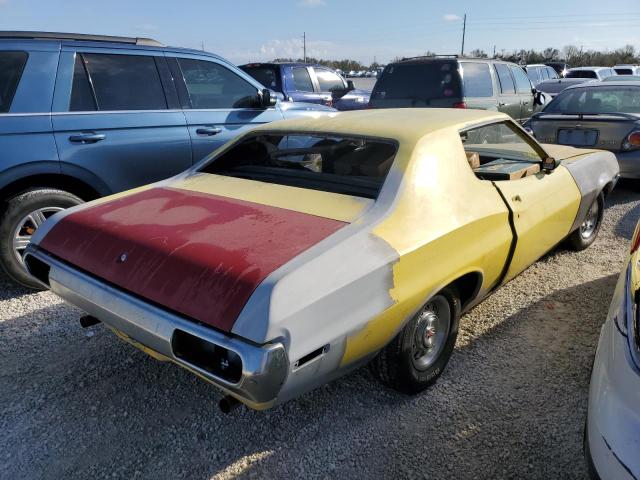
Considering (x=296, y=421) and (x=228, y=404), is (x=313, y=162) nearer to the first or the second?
(x=296, y=421)

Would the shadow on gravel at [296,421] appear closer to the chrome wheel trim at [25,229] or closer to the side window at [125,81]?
the chrome wheel trim at [25,229]

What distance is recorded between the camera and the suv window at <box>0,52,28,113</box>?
3494 millimetres

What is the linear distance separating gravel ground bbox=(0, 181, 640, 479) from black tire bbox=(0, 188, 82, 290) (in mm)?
456

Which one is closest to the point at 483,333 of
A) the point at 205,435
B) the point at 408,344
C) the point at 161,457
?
the point at 408,344

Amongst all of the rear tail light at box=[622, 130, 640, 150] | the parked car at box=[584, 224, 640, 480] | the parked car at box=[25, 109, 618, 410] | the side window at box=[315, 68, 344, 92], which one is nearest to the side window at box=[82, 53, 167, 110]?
the parked car at box=[25, 109, 618, 410]

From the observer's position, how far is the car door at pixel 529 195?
3.01 m

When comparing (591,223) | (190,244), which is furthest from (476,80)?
(190,244)

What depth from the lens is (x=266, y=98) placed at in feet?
16.2

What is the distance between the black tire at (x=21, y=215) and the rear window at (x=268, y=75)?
18.9ft

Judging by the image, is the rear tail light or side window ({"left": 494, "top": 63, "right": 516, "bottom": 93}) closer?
the rear tail light

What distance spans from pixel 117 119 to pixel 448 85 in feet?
17.2

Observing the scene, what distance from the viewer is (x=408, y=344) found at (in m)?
2.38

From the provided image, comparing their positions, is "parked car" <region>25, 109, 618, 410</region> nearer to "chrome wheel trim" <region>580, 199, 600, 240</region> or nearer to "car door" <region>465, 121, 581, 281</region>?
"car door" <region>465, 121, 581, 281</region>

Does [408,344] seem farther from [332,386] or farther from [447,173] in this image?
[447,173]
